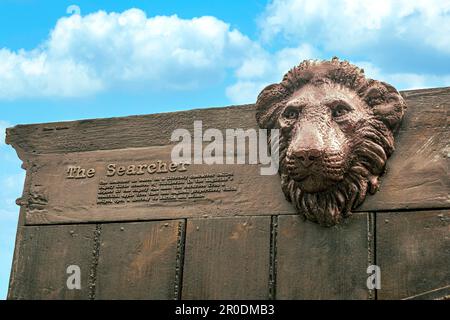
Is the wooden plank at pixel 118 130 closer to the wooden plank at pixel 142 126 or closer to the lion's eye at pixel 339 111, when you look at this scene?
the wooden plank at pixel 142 126

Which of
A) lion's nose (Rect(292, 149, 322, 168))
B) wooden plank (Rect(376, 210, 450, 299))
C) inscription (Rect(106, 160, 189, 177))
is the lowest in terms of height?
wooden plank (Rect(376, 210, 450, 299))

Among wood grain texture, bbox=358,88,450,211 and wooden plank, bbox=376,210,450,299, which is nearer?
wooden plank, bbox=376,210,450,299

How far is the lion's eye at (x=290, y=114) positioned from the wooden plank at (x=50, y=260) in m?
2.39

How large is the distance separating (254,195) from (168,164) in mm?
1050

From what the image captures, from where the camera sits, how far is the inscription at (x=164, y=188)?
278 inches

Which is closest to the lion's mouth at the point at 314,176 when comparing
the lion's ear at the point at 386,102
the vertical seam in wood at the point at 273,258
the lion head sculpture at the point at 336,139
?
the lion head sculpture at the point at 336,139

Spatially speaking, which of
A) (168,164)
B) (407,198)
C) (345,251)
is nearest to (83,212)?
(168,164)

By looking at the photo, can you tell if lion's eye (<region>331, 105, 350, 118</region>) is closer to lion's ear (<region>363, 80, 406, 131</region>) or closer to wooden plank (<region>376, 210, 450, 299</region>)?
lion's ear (<region>363, 80, 406, 131</region>)

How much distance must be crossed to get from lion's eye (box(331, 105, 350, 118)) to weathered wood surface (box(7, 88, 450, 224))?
21.3 inches

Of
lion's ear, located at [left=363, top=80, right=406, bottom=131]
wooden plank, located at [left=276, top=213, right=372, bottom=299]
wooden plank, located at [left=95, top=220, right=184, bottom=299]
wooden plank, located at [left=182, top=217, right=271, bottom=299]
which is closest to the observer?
wooden plank, located at [left=276, top=213, right=372, bottom=299]

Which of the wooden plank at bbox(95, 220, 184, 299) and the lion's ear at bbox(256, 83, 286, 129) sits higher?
the lion's ear at bbox(256, 83, 286, 129)

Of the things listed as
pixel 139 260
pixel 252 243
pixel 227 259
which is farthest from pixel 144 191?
pixel 252 243

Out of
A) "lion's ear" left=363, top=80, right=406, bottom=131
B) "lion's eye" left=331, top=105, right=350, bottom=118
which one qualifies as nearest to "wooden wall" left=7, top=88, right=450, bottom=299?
"lion's ear" left=363, top=80, right=406, bottom=131

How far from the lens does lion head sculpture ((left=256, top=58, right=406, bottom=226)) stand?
624 cm
